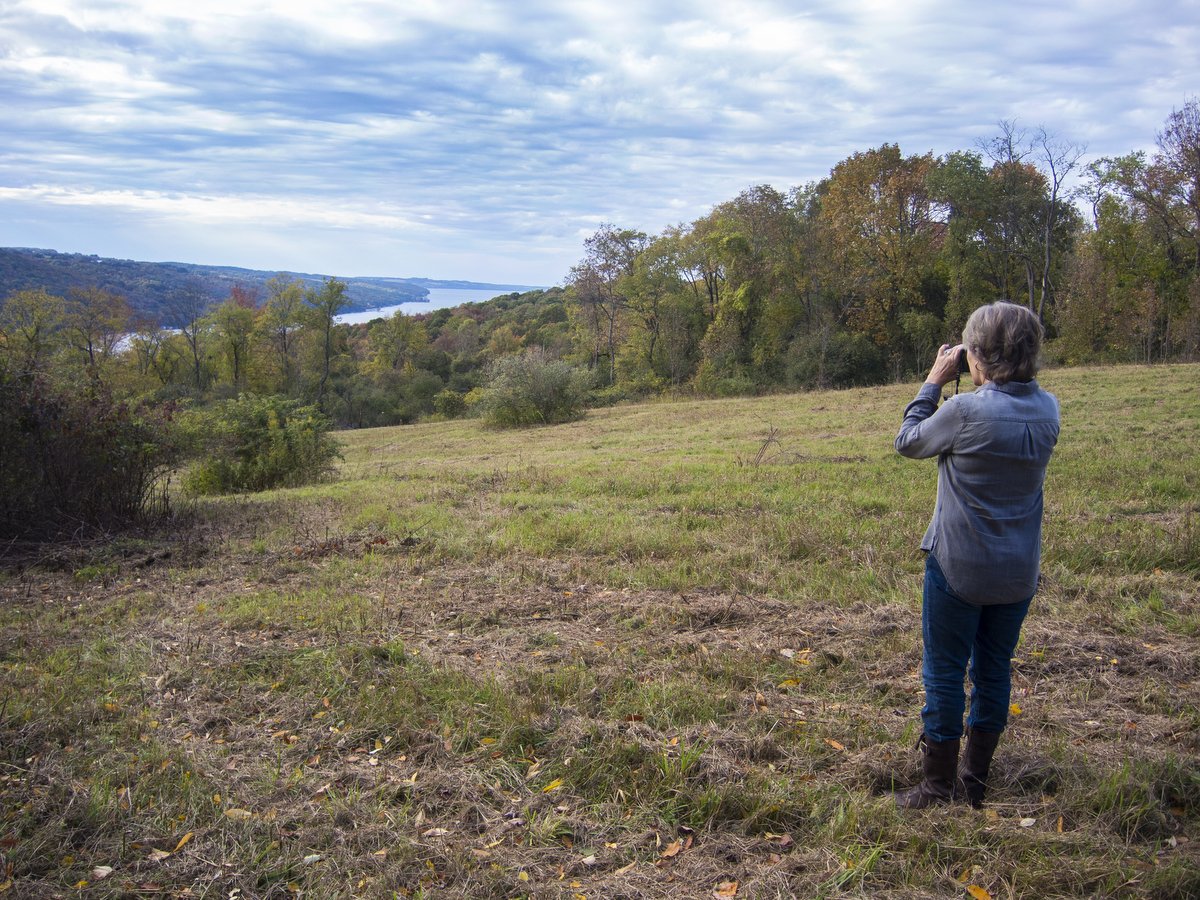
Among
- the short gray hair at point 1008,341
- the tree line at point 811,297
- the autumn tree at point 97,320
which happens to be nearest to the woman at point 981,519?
the short gray hair at point 1008,341

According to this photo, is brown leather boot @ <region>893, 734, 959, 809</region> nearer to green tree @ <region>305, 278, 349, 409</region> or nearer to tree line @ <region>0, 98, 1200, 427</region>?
tree line @ <region>0, 98, 1200, 427</region>

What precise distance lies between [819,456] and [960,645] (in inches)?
393

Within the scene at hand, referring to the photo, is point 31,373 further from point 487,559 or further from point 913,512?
point 913,512

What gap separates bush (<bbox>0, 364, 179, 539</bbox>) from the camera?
8359 mm

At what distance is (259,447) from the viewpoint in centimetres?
1546

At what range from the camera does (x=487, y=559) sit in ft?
24.0

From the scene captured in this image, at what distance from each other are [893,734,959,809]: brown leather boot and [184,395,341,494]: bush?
46.1ft

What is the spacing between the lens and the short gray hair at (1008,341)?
2953mm

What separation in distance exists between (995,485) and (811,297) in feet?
143

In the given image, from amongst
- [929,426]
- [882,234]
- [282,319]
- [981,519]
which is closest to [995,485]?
[981,519]

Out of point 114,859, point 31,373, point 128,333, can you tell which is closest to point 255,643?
point 114,859

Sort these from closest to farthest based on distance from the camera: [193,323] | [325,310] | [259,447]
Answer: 1. [259,447]
2. [193,323]
3. [325,310]

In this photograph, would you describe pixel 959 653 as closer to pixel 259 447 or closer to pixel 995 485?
pixel 995 485

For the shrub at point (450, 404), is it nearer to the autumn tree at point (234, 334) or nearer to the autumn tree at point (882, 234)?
the autumn tree at point (234, 334)
